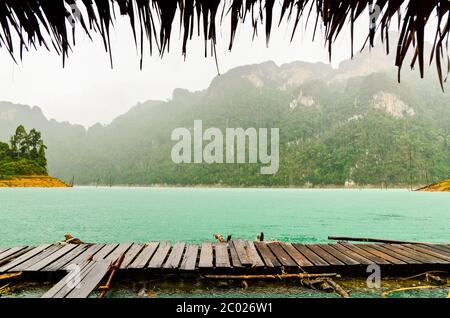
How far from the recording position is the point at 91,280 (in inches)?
139

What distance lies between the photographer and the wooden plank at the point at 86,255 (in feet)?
14.3

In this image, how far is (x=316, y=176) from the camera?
100m

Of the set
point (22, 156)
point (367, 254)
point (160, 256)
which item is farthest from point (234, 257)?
point (22, 156)

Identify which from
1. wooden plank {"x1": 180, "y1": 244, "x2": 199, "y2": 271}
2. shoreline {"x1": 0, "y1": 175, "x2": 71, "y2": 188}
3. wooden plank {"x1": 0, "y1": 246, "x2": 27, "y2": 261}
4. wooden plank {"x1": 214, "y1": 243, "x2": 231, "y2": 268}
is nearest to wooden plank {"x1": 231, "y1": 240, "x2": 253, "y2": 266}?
wooden plank {"x1": 214, "y1": 243, "x2": 231, "y2": 268}

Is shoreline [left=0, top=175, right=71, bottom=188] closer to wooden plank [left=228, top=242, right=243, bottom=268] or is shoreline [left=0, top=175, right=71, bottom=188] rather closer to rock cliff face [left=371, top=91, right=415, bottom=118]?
wooden plank [left=228, top=242, right=243, bottom=268]

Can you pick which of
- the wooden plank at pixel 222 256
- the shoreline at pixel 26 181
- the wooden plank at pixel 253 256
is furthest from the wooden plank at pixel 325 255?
the shoreline at pixel 26 181

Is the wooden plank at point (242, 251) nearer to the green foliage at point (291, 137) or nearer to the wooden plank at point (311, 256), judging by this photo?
the wooden plank at point (311, 256)

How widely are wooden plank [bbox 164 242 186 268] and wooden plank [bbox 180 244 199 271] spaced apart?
0.25 feet

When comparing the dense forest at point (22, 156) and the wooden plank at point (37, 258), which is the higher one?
the dense forest at point (22, 156)

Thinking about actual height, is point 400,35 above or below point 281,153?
below

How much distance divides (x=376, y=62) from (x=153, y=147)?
103 metres

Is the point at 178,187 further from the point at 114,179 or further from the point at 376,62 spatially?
the point at 376,62

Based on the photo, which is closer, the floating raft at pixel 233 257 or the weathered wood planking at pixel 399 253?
the floating raft at pixel 233 257
